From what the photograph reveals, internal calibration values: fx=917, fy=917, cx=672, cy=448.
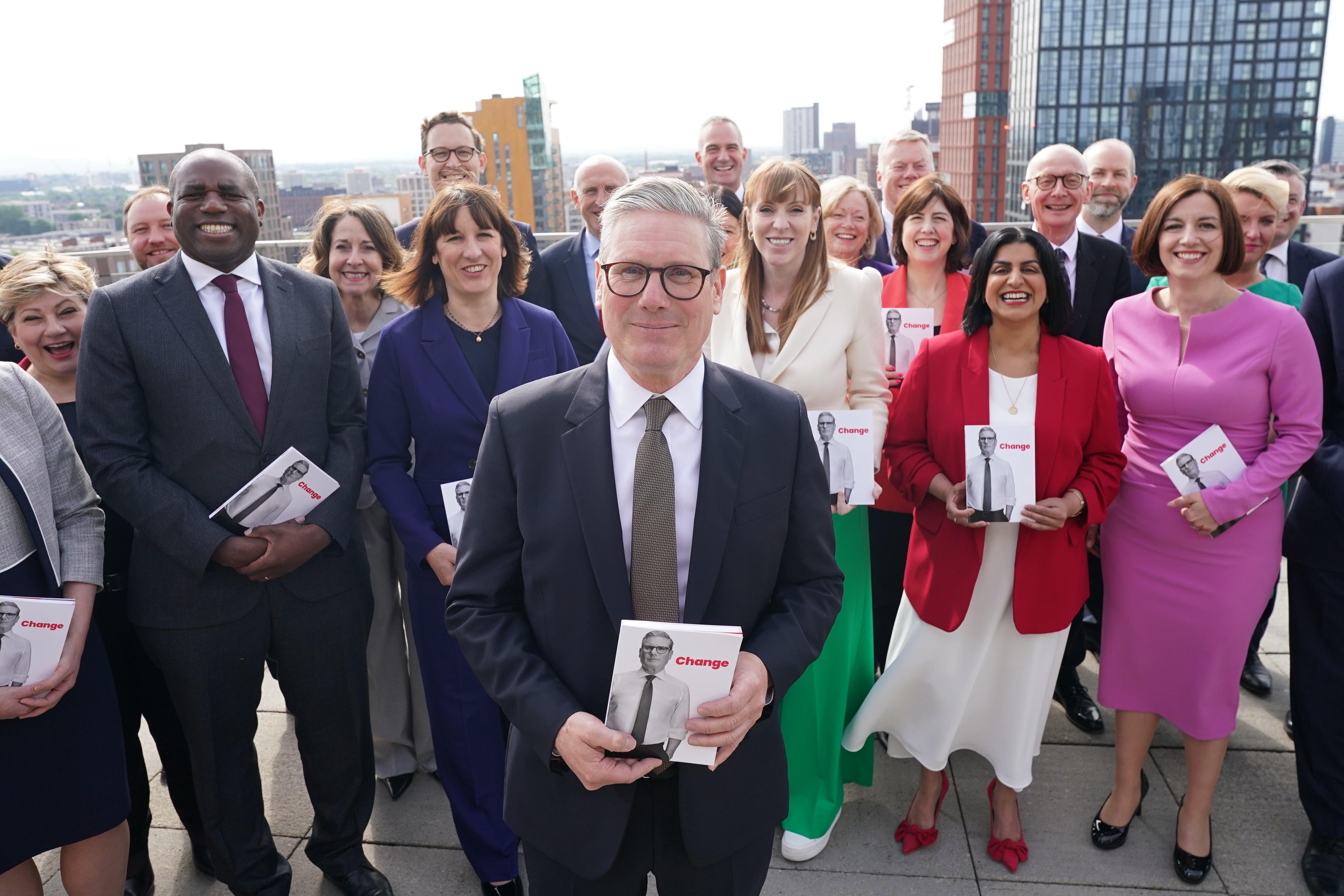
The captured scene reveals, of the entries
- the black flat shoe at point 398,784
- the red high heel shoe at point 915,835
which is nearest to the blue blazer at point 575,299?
the black flat shoe at point 398,784

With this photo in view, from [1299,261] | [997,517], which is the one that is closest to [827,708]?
[997,517]

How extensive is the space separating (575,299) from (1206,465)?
9.61ft

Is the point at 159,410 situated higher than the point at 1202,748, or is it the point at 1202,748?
the point at 159,410

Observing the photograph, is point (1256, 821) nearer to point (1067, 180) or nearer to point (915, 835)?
point (915, 835)

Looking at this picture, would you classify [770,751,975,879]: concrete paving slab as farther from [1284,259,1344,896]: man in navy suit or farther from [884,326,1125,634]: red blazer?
[1284,259,1344,896]: man in navy suit

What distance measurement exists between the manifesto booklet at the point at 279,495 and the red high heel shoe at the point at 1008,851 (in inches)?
103

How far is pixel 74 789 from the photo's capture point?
2.62 m

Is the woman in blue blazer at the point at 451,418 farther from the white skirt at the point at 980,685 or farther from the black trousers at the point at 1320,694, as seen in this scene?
the black trousers at the point at 1320,694

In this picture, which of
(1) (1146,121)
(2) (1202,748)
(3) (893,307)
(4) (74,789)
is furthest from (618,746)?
(1) (1146,121)

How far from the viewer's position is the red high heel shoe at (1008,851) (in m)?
3.24

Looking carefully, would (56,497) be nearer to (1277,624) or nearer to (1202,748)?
(1202,748)

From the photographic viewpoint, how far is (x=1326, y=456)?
10.3 ft

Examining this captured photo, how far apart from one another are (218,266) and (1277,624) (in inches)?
218

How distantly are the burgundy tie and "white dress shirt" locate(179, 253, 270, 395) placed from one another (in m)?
0.01
